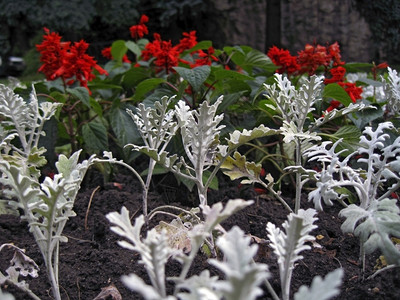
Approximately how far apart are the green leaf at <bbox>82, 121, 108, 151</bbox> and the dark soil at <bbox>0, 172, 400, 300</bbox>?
0.21m

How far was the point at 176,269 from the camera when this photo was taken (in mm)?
1194

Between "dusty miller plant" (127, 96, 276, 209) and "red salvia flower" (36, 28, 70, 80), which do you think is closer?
"dusty miller plant" (127, 96, 276, 209)

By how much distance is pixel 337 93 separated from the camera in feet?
5.63

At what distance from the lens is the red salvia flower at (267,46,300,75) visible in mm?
2109

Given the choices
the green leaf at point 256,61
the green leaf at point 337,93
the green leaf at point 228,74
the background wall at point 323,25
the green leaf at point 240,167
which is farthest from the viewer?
the background wall at point 323,25

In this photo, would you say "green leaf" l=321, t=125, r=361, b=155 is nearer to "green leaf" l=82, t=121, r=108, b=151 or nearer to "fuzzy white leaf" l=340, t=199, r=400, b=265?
"fuzzy white leaf" l=340, t=199, r=400, b=265

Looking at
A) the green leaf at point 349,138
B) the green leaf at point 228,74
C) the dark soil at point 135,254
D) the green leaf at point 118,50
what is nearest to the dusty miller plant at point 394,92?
the green leaf at point 349,138

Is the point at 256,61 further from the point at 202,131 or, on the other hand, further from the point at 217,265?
the point at 217,265

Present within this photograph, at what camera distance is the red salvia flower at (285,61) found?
6.92 ft

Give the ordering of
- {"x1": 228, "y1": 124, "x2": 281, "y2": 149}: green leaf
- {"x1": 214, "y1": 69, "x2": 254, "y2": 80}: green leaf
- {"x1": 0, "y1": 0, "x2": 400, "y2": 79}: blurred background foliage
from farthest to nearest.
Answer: {"x1": 0, "y1": 0, "x2": 400, "y2": 79}: blurred background foliage < {"x1": 214, "y1": 69, "x2": 254, "y2": 80}: green leaf < {"x1": 228, "y1": 124, "x2": 281, "y2": 149}: green leaf

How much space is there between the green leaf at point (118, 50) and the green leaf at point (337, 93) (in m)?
1.47

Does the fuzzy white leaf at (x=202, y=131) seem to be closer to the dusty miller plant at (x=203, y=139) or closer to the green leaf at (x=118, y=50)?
the dusty miller plant at (x=203, y=139)

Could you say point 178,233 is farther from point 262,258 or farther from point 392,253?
point 392,253

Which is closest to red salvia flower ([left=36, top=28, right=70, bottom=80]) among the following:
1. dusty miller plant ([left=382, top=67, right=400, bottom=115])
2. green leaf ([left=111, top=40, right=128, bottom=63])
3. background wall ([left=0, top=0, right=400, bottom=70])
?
green leaf ([left=111, top=40, right=128, bottom=63])
